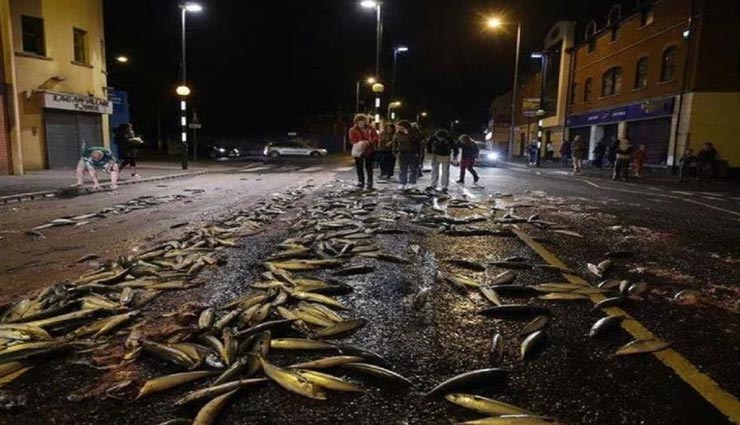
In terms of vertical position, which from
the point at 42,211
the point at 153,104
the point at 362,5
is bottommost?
the point at 42,211

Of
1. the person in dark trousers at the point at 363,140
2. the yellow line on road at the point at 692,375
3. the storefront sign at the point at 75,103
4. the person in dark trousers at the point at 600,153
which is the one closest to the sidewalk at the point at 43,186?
the storefront sign at the point at 75,103

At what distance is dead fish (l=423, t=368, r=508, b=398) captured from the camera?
297 centimetres

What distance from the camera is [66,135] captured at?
2477cm

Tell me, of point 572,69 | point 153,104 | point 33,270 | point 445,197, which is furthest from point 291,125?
point 33,270

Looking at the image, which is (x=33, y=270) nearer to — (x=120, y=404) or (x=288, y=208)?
(x=120, y=404)

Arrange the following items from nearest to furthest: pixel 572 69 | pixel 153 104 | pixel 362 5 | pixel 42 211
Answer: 1. pixel 42 211
2. pixel 362 5
3. pixel 572 69
4. pixel 153 104

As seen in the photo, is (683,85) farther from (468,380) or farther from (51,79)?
(51,79)

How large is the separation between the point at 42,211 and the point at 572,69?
41.5 metres

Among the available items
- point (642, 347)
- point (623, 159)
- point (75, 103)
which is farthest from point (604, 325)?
point (75, 103)

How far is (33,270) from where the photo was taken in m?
5.81

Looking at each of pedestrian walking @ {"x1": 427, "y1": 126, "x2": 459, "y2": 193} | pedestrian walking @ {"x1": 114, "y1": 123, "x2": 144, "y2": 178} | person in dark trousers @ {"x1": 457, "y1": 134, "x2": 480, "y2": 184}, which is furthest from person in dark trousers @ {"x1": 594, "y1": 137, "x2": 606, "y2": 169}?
pedestrian walking @ {"x1": 114, "y1": 123, "x2": 144, "y2": 178}

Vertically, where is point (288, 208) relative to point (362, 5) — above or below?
below

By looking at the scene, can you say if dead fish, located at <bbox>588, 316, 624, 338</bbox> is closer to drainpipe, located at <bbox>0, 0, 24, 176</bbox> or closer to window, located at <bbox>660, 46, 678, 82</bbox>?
drainpipe, located at <bbox>0, 0, 24, 176</bbox>

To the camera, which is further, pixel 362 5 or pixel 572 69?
pixel 572 69
